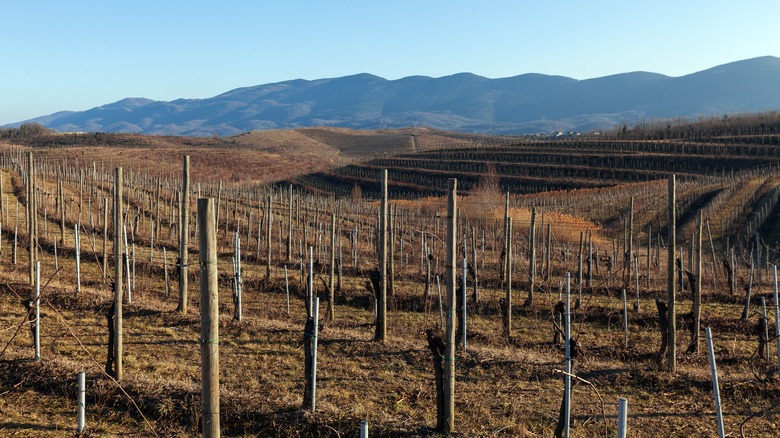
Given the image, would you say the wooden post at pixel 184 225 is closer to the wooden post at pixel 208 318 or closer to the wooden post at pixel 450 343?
the wooden post at pixel 450 343

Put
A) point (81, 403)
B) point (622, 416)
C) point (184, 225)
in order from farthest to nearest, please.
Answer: point (184, 225), point (81, 403), point (622, 416)

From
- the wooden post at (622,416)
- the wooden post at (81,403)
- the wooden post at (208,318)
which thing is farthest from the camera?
the wooden post at (81,403)

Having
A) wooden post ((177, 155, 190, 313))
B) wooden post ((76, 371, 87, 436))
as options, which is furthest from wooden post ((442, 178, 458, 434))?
wooden post ((177, 155, 190, 313))

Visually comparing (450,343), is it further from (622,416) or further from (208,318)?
(208,318)

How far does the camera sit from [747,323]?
1330cm

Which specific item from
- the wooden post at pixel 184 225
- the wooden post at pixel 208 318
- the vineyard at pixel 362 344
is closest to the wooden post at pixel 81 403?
the vineyard at pixel 362 344

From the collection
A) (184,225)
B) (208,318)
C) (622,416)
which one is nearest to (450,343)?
(622,416)

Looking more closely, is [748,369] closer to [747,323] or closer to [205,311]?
[747,323]

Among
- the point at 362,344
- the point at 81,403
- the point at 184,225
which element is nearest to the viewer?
the point at 81,403

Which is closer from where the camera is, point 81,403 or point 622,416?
point 622,416

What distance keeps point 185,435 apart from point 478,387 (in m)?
3.80

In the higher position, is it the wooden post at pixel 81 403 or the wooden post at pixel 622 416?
the wooden post at pixel 622 416

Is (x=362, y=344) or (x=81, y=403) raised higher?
(x=81, y=403)

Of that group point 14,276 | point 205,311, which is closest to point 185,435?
point 205,311
